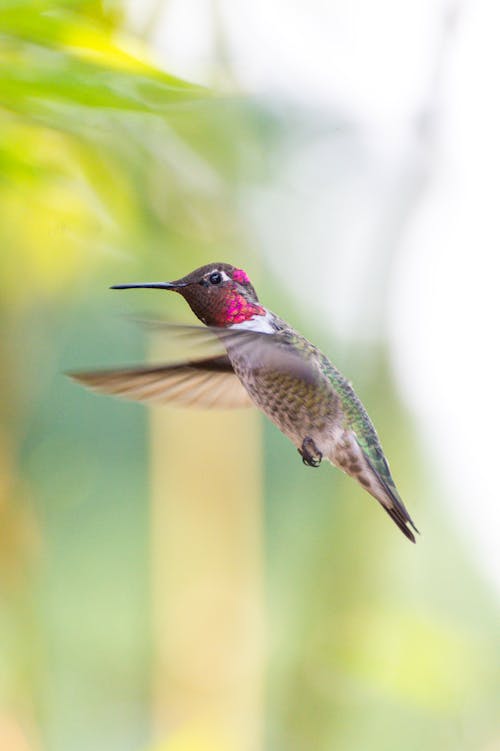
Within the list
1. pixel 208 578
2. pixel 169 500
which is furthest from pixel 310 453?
pixel 208 578

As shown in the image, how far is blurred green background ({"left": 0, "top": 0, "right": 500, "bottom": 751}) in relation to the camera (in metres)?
0.66

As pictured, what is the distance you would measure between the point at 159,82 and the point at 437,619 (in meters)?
1.67

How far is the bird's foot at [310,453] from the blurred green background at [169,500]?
0.11 meters

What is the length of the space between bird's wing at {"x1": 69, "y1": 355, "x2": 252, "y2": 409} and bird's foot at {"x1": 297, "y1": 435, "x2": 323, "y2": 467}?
1.4 inches

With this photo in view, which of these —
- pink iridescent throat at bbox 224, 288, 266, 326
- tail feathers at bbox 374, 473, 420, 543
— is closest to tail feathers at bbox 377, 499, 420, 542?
tail feathers at bbox 374, 473, 420, 543

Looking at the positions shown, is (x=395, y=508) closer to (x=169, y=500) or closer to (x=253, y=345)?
(x=253, y=345)

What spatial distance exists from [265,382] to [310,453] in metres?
0.06

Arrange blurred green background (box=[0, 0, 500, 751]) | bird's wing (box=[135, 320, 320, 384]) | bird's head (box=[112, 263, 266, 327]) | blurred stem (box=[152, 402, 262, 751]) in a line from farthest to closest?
blurred stem (box=[152, 402, 262, 751]) < blurred green background (box=[0, 0, 500, 751]) < bird's head (box=[112, 263, 266, 327]) < bird's wing (box=[135, 320, 320, 384])

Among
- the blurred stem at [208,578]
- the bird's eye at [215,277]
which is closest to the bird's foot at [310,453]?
the bird's eye at [215,277]

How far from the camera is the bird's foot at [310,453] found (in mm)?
476

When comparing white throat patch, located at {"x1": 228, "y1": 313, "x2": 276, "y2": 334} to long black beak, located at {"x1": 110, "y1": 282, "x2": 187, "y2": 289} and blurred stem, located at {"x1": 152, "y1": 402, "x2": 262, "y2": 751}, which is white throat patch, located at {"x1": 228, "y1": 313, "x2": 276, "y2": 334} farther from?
blurred stem, located at {"x1": 152, "y1": 402, "x2": 262, "y2": 751}

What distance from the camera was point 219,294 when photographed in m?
0.45

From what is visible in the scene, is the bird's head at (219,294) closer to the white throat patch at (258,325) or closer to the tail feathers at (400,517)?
the white throat patch at (258,325)

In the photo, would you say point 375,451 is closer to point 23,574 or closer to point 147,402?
Answer: point 147,402
